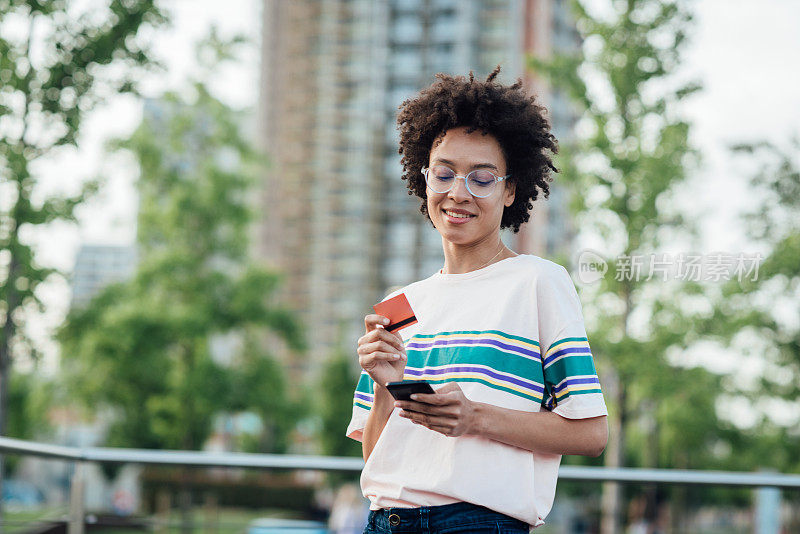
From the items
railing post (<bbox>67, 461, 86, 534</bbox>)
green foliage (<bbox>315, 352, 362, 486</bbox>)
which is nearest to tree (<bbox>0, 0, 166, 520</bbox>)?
railing post (<bbox>67, 461, 86, 534</bbox>)

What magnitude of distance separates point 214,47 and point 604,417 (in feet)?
57.6

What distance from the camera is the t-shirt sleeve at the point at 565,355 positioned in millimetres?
1703

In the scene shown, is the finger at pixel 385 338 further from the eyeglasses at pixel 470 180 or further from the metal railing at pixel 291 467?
the metal railing at pixel 291 467

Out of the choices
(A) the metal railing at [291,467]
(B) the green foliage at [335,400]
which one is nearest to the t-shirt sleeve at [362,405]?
(A) the metal railing at [291,467]

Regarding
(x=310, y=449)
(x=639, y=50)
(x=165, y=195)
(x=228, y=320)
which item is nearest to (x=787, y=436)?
(x=639, y=50)

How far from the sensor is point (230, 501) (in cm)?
599

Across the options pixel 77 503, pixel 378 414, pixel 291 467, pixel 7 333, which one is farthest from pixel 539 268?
pixel 7 333

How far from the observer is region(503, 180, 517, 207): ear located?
1.97m

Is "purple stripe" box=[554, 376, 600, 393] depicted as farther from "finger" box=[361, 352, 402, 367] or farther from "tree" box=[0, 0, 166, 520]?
"tree" box=[0, 0, 166, 520]

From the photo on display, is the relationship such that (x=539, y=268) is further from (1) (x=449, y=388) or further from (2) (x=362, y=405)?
(2) (x=362, y=405)

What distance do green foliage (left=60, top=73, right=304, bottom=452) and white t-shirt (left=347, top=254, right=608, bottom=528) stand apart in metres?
16.0

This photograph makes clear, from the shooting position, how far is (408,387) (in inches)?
63.4

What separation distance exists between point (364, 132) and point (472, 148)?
72.7 m

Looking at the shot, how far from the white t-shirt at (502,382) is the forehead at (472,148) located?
23 cm
